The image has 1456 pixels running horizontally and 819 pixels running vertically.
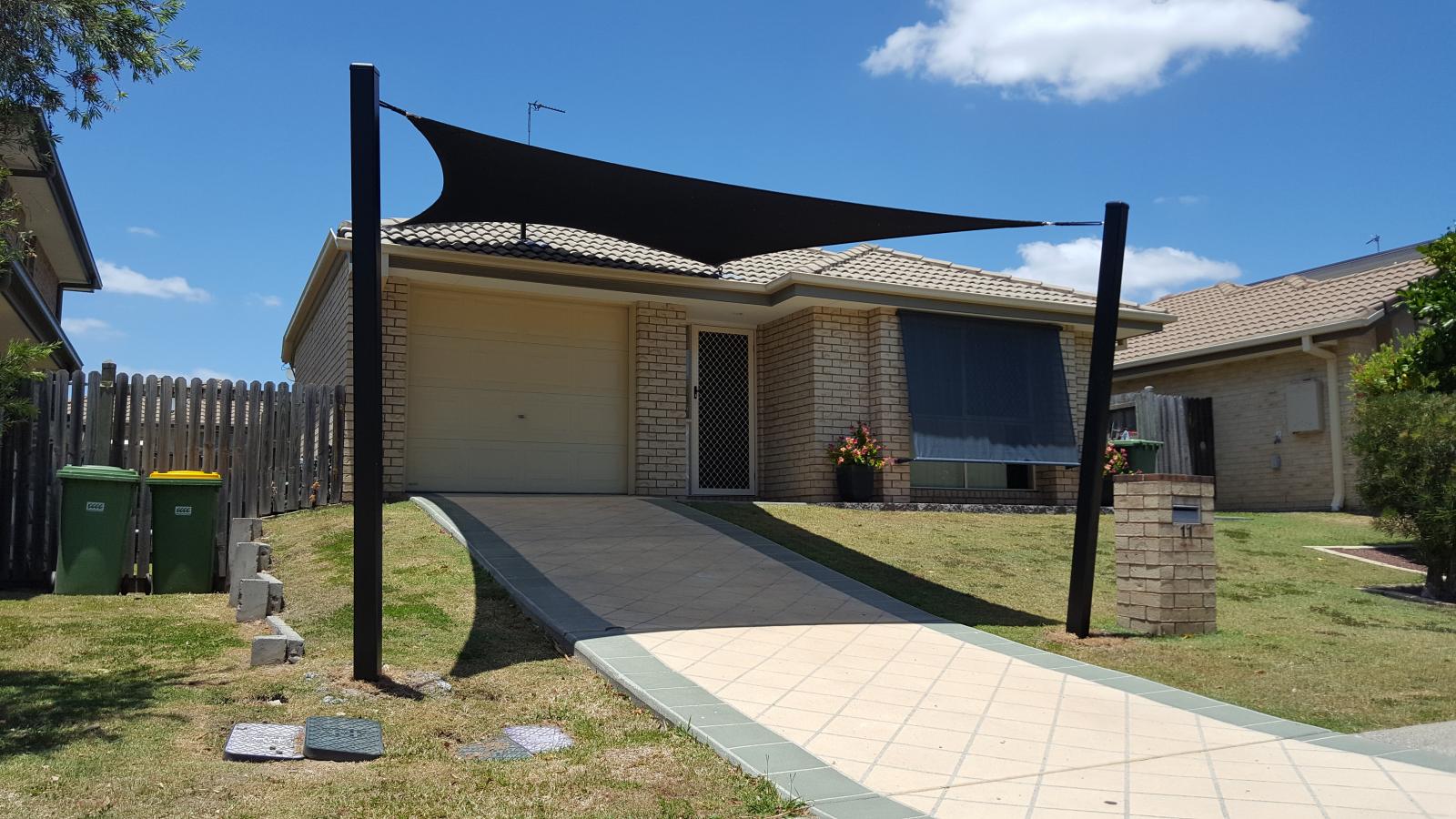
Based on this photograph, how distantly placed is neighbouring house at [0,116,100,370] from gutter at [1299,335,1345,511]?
1621cm

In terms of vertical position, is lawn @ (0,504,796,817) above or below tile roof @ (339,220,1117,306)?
below

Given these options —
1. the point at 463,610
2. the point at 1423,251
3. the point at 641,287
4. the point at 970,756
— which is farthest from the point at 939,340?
the point at 970,756

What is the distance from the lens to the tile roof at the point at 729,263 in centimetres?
1191

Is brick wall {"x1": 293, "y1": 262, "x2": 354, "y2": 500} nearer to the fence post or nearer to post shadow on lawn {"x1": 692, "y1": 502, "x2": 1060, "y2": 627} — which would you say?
the fence post

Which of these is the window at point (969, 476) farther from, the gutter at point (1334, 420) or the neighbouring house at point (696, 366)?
the gutter at point (1334, 420)

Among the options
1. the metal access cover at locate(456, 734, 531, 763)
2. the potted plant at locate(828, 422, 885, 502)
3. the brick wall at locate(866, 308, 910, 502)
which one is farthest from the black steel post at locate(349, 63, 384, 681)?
the brick wall at locate(866, 308, 910, 502)

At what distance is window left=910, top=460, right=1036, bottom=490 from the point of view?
14.4 meters

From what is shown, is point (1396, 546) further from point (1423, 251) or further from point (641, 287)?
point (641, 287)

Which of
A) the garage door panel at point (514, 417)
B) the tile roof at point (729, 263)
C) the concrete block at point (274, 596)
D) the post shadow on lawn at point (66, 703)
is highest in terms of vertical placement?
the tile roof at point (729, 263)

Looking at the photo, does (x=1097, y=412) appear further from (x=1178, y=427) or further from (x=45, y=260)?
(x=45, y=260)

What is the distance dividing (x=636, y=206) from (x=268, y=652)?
500 centimetres

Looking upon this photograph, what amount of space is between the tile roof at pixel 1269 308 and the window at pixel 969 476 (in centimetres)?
396

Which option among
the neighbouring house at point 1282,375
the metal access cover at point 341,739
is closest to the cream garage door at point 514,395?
the metal access cover at point 341,739

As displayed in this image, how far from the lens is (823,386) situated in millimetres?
13555
